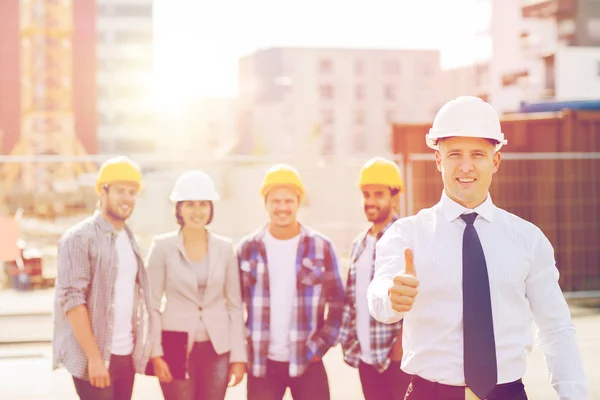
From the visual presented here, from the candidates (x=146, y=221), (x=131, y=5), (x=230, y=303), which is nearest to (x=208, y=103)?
(x=131, y=5)

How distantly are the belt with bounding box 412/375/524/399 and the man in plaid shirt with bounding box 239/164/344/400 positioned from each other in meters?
1.87

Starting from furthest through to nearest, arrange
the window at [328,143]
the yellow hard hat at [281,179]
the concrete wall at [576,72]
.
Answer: the window at [328,143] → the concrete wall at [576,72] → the yellow hard hat at [281,179]

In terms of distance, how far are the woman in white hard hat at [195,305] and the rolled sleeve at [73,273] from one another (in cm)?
51

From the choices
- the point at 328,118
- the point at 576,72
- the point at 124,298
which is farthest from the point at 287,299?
the point at 328,118

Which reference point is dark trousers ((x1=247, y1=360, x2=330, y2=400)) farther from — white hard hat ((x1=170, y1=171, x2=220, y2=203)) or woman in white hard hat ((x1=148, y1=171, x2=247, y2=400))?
white hard hat ((x1=170, y1=171, x2=220, y2=203))

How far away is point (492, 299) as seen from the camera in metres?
3.11

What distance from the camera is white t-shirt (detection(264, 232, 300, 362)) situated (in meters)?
5.04

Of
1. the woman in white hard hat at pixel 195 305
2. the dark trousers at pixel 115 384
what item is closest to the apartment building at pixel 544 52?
the woman in white hard hat at pixel 195 305

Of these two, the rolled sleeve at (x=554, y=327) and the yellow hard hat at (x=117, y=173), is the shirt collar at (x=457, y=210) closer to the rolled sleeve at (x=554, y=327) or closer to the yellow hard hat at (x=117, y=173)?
the rolled sleeve at (x=554, y=327)

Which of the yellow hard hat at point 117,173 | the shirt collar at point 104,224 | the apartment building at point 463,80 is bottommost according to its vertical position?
the shirt collar at point 104,224

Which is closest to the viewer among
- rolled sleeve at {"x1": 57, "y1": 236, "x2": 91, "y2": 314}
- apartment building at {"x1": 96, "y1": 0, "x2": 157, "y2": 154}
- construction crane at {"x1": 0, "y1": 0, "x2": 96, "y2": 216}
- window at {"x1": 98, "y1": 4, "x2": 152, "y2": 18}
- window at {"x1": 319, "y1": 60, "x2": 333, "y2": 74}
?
rolled sleeve at {"x1": 57, "y1": 236, "x2": 91, "y2": 314}

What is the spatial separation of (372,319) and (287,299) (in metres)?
0.50

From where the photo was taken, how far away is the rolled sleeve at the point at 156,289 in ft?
16.4

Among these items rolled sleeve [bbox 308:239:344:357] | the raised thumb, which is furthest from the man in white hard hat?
rolled sleeve [bbox 308:239:344:357]
